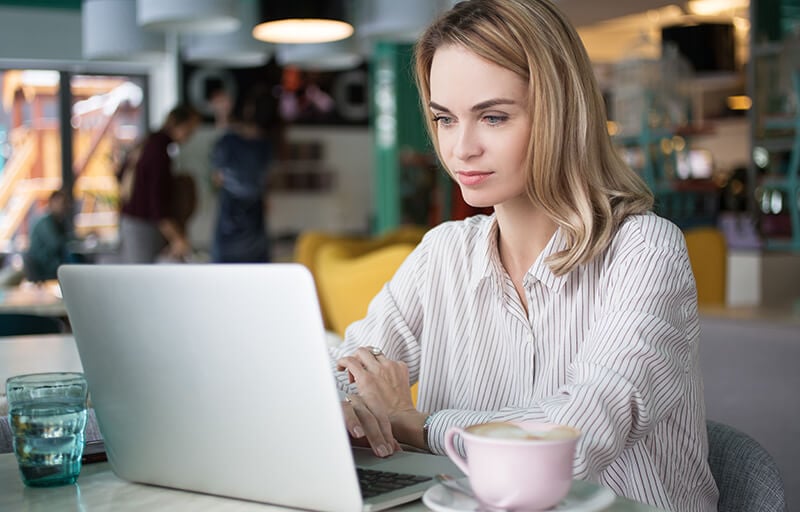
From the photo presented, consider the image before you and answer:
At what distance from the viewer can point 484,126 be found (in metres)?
1.34

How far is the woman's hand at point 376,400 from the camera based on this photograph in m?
1.18

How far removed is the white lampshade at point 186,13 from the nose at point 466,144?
11.9 feet

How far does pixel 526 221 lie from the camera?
1.46m

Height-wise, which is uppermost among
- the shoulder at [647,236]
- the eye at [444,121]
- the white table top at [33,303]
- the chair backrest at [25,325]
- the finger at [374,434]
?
the eye at [444,121]

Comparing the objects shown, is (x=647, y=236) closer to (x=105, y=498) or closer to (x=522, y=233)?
(x=522, y=233)

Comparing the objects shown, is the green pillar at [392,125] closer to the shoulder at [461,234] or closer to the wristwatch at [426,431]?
the shoulder at [461,234]

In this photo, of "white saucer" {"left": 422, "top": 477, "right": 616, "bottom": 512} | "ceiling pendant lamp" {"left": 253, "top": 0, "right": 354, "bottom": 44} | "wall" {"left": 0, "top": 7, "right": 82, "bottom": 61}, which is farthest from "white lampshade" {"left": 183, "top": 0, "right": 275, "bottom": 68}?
"white saucer" {"left": 422, "top": 477, "right": 616, "bottom": 512}

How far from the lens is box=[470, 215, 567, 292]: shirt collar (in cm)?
141

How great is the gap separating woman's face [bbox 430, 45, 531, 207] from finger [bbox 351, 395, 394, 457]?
32cm

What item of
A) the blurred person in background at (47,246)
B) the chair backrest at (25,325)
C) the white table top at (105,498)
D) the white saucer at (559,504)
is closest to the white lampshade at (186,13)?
the chair backrest at (25,325)

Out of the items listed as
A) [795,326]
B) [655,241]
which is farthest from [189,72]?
[655,241]

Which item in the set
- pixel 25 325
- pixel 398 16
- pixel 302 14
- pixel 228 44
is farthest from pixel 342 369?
pixel 228 44

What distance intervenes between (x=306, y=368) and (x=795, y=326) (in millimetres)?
1755

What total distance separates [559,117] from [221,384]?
608 mm
